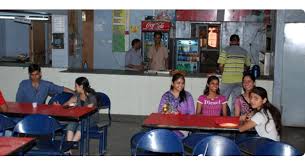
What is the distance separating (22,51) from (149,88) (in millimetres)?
6065

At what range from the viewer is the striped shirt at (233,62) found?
7.59 metres

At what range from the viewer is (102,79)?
338 inches

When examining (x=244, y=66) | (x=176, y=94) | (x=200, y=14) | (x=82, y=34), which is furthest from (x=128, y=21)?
(x=176, y=94)

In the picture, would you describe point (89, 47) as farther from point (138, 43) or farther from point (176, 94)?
point (176, 94)

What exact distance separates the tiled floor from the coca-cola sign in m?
2.71

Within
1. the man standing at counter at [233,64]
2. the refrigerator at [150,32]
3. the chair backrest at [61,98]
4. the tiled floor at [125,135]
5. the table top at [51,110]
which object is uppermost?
the refrigerator at [150,32]

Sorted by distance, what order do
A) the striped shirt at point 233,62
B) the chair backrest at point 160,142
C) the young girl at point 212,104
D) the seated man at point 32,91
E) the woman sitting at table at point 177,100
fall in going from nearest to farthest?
the chair backrest at point 160,142
the woman sitting at table at point 177,100
the young girl at point 212,104
the seated man at point 32,91
the striped shirt at point 233,62

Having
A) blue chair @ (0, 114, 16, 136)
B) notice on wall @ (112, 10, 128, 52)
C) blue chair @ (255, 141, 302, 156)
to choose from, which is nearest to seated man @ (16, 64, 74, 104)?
blue chair @ (0, 114, 16, 136)

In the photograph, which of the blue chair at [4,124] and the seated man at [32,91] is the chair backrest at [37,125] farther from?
the seated man at [32,91]

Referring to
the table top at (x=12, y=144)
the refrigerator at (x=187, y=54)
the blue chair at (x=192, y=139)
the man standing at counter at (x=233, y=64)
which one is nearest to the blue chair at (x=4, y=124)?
the table top at (x=12, y=144)

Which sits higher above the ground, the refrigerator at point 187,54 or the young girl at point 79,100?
the refrigerator at point 187,54

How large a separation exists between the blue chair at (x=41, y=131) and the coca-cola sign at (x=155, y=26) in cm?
586

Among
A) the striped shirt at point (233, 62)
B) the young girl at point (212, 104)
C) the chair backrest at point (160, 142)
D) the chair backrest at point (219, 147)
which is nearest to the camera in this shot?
the chair backrest at point (219, 147)

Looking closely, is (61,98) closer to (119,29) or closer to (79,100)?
(79,100)
